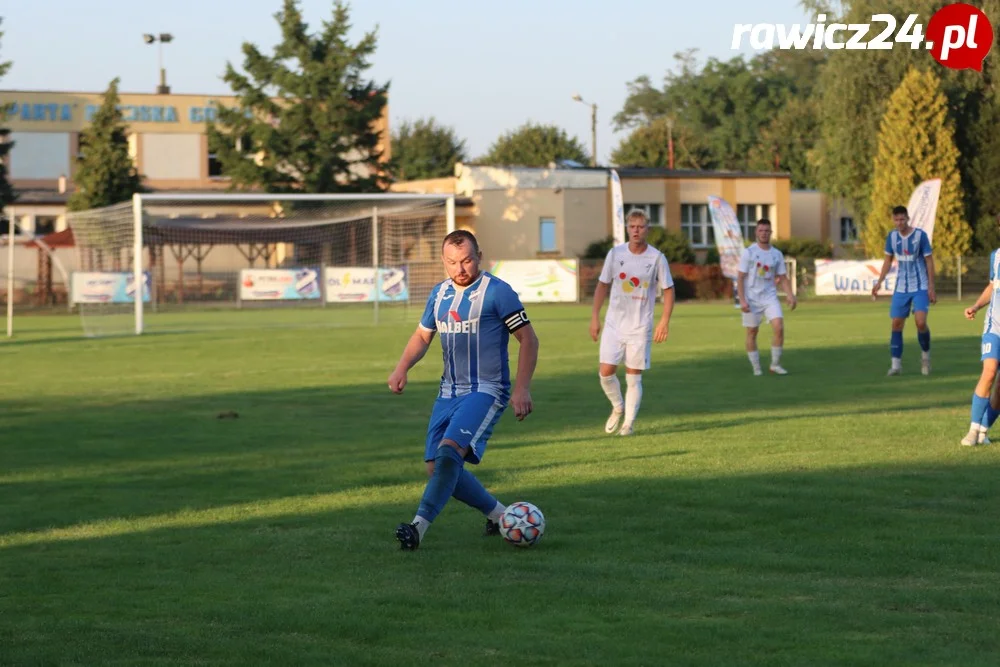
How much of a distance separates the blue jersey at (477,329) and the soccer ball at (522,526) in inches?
26.5

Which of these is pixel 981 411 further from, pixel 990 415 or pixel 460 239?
pixel 460 239

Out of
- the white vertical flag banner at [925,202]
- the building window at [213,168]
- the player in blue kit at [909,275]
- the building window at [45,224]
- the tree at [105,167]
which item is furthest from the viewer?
the building window at [213,168]

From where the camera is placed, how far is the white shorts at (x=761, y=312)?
65.6 ft

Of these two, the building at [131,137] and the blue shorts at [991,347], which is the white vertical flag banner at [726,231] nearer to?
the blue shorts at [991,347]

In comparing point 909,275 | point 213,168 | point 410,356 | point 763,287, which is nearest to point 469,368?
point 410,356

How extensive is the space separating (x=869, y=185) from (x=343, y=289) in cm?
2589

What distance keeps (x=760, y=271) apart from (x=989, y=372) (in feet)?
27.6

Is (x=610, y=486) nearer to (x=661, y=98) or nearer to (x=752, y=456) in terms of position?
(x=752, y=456)

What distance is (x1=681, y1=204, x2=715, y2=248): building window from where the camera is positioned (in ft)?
236

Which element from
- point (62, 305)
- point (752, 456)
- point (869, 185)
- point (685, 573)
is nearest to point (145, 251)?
point (62, 305)

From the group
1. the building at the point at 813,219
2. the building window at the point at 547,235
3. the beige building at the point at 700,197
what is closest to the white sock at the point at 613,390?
the building window at the point at 547,235

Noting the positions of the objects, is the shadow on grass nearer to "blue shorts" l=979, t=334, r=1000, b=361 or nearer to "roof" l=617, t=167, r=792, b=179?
"blue shorts" l=979, t=334, r=1000, b=361

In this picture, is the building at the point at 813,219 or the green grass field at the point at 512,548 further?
the building at the point at 813,219

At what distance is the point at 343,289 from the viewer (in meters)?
41.9
